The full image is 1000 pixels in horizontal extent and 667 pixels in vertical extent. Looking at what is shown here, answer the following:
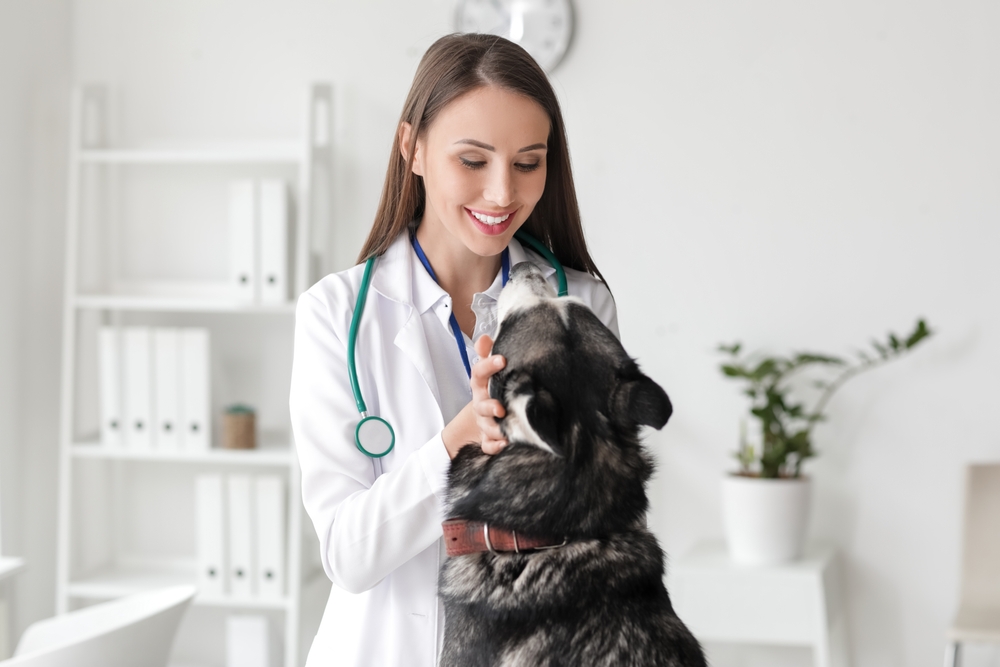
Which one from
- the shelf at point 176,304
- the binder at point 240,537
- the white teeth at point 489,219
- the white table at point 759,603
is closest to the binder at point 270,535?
the binder at point 240,537

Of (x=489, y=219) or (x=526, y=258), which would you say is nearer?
(x=489, y=219)

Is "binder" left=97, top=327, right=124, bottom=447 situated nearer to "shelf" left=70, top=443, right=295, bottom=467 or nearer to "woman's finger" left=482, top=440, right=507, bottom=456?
"shelf" left=70, top=443, right=295, bottom=467

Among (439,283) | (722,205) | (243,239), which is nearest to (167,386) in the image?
(243,239)

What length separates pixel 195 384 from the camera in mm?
3230

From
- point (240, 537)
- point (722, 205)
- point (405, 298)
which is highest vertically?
point (722, 205)

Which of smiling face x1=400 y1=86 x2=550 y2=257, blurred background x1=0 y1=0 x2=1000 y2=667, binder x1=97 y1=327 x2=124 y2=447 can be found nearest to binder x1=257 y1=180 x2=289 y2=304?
blurred background x1=0 y1=0 x2=1000 y2=667

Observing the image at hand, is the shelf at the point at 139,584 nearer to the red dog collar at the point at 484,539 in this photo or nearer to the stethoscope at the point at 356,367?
the stethoscope at the point at 356,367

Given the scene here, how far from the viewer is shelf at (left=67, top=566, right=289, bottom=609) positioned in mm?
3266

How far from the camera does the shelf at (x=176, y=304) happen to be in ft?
10.6

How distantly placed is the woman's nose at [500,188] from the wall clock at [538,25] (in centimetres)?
213

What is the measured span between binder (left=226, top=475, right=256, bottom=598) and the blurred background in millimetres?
598

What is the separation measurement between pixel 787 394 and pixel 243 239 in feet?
6.43

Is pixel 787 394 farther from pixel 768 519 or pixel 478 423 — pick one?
pixel 478 423

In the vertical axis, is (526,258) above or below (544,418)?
above
